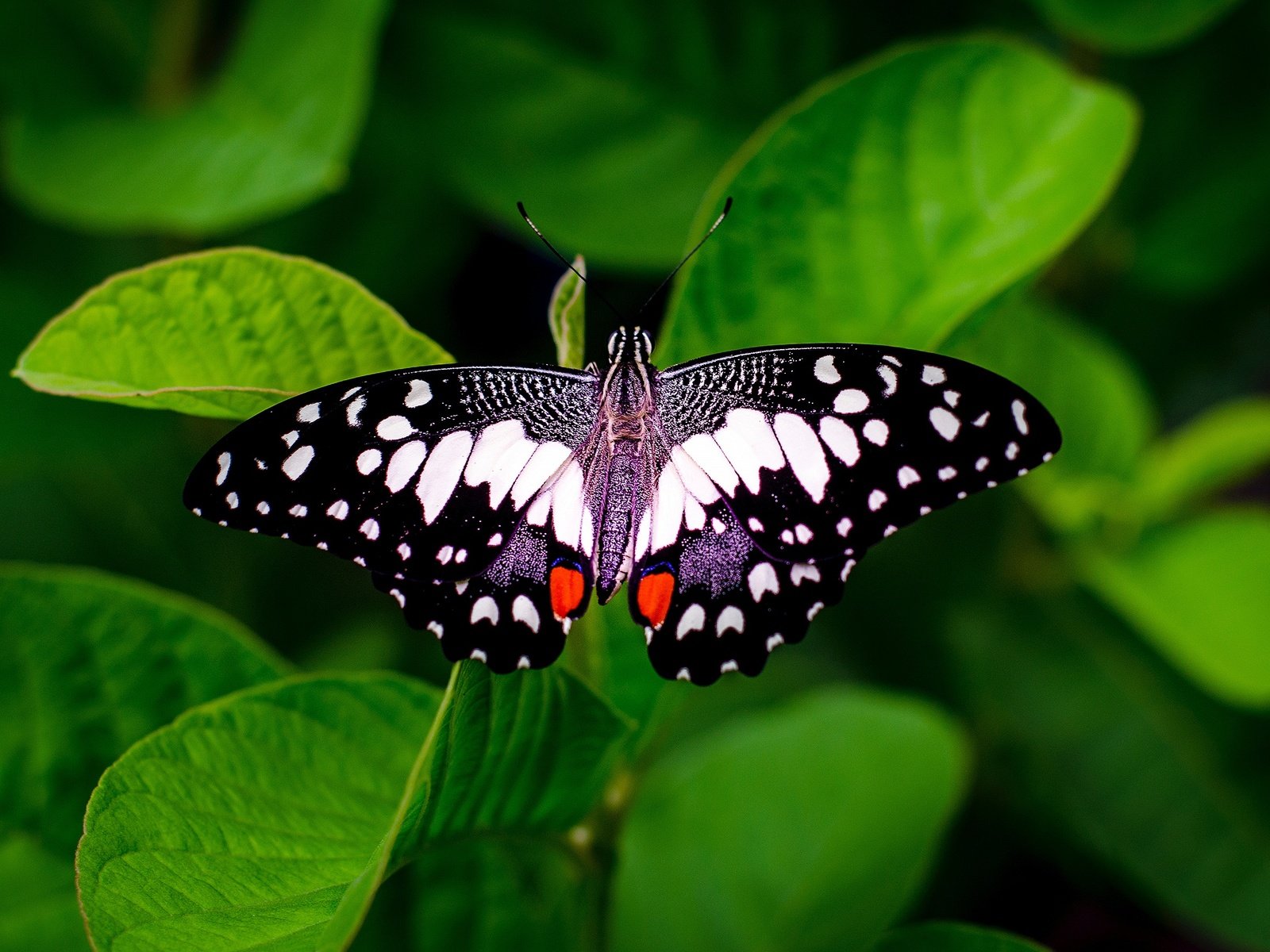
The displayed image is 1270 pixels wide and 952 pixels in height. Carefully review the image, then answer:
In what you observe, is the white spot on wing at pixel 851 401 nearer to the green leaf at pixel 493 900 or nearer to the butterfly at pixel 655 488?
the butterfly at pixel 655 488

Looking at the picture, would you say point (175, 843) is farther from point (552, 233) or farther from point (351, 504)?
point (552, 233)

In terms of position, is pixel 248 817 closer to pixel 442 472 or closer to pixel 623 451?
pixel 442 472

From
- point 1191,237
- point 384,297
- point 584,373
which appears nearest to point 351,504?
point 584,373

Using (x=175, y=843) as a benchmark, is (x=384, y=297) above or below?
above

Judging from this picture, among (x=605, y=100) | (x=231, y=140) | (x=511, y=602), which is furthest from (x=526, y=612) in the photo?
(x=605, y=100)

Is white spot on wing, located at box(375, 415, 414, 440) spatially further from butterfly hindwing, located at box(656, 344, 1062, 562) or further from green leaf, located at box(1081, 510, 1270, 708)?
green leaf, located at box(1081, 510, 1270, 708)

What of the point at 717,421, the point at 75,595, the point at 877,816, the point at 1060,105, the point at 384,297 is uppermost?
the point at 1060,105

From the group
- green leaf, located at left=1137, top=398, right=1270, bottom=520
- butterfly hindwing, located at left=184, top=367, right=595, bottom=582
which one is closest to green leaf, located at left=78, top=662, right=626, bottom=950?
butterfly hindwing, located at left=184, top=367, right=595, bottom=582
